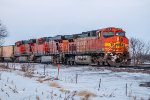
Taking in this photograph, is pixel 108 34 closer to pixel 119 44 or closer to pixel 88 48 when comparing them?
pixel 119 44

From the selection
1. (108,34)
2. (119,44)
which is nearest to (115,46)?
(119,44)

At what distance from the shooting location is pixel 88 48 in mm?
35375

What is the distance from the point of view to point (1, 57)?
68.4 meters

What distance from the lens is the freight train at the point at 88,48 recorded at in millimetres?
32500

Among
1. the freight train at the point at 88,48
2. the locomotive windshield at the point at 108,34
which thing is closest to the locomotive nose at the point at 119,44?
the freight train at the point at 88,48

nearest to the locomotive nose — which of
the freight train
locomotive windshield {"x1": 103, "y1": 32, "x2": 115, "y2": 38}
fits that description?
the freight train

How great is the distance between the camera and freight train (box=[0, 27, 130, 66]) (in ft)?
107

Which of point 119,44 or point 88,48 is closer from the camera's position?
point 119,44

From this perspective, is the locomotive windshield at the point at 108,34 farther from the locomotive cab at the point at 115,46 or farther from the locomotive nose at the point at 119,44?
the locomotive nose at the point at 119,44

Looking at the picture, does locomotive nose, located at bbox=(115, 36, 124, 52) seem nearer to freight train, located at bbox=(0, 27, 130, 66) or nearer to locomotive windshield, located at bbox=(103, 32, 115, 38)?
freight train, located at bbox=(0, 27, 130, 66)

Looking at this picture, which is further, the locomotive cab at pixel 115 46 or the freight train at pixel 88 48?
the freight train at pixel 88 48

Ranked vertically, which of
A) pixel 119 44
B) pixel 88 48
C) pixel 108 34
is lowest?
pixel 88 48

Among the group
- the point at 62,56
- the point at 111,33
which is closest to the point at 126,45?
the point at 111,33

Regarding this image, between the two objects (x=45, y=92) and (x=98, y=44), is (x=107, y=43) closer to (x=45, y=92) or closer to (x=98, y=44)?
(x=98, y=44)
